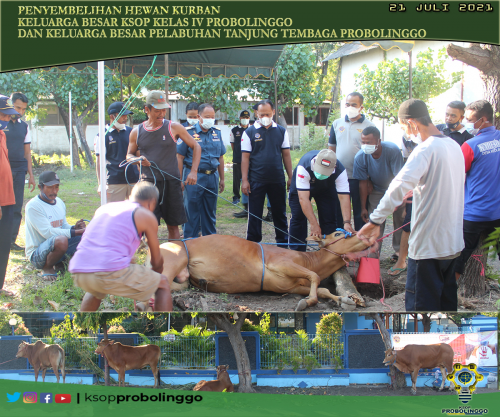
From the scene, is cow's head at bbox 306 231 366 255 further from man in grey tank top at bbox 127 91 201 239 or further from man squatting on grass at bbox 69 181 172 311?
man squatting on grass at bbox 69 181 172 311

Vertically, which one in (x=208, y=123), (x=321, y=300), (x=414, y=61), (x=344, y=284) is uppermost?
(x=414, y=61)

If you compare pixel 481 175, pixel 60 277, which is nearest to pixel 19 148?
pixel 60 277

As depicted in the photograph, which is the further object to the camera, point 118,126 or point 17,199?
point 17,199

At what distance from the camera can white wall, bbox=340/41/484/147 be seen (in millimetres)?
3859

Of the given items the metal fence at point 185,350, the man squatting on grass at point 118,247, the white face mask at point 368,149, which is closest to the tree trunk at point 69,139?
the man squatting on grass at point 118,247

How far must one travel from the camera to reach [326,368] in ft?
12.2

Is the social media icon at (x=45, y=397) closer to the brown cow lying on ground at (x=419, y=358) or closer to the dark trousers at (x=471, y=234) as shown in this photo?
the brown cow lying on ground at (x=419, y=358)

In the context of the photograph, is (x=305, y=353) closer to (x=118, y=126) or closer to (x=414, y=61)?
(x=118, y=126)

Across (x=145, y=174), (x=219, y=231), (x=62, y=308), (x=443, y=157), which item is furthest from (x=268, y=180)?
(x=62, y=308)

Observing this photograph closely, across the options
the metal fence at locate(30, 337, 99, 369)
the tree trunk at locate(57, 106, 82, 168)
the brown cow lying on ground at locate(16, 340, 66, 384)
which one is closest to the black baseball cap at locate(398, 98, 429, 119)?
the tree trunk at locate(57, 106, 82, 168)

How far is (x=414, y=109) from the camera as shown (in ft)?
11.8

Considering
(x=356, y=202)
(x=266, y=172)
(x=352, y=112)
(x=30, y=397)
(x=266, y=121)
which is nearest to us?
(x=30, y=397)

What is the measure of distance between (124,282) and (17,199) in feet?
4.96

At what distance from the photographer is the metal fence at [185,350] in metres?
3.63
